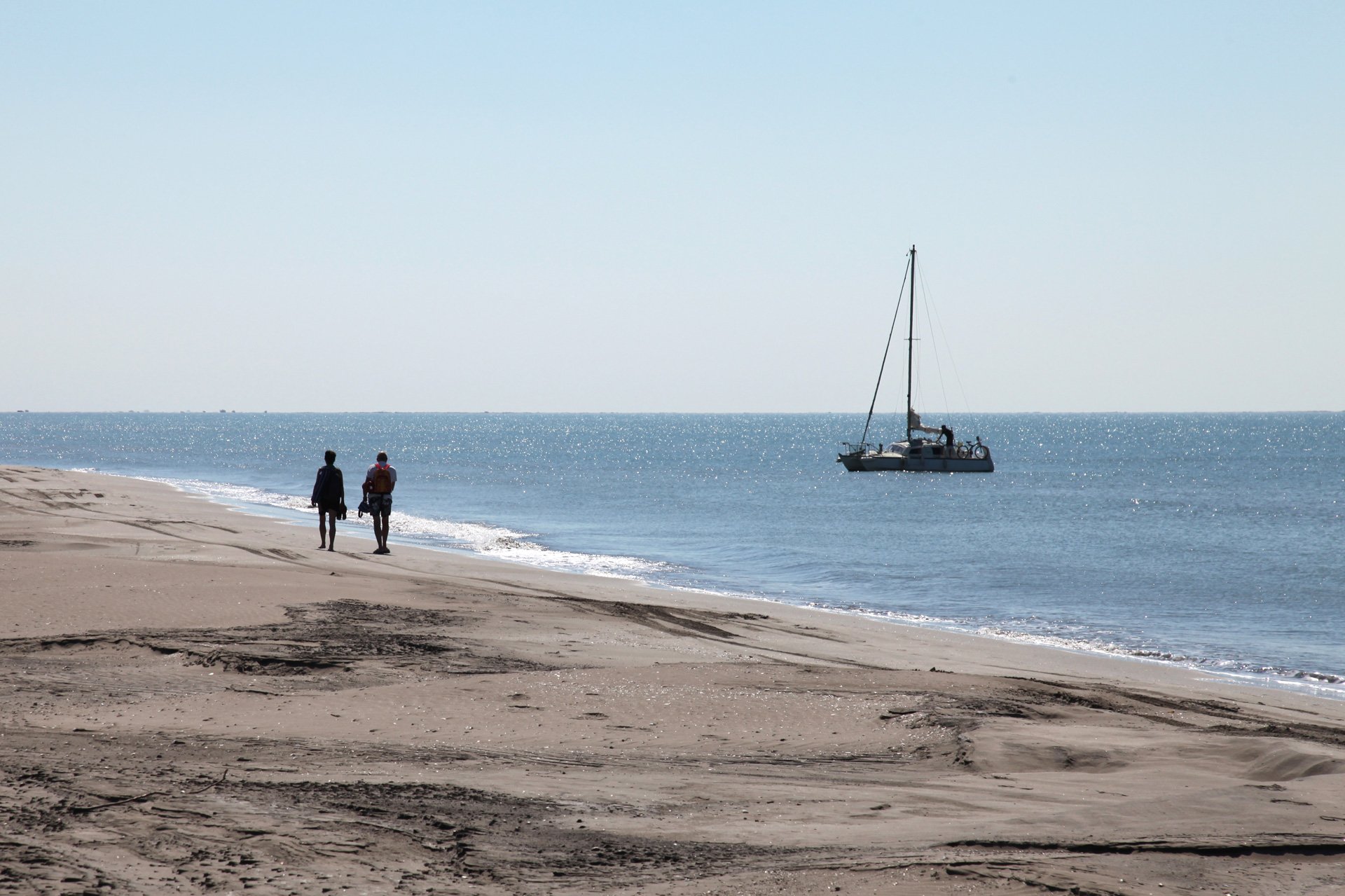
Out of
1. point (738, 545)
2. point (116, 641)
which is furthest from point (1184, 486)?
point (116, 641)

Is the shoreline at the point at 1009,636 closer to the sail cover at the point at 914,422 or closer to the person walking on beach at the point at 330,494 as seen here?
the person walking on beach at the point at 330,494

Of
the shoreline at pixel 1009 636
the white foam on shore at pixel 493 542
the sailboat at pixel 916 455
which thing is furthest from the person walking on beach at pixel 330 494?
the sailboat at pixel 916 455

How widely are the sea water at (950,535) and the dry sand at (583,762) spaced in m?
6.20

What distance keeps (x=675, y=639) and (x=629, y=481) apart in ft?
168

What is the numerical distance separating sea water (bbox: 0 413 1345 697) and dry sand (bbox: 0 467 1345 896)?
20.3 feet

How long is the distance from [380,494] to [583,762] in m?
14.5

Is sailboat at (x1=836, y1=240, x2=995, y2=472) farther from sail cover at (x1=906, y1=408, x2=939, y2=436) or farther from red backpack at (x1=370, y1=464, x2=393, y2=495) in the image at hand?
red backpack at (x1=370, y1=464, x2=393, y2=495)

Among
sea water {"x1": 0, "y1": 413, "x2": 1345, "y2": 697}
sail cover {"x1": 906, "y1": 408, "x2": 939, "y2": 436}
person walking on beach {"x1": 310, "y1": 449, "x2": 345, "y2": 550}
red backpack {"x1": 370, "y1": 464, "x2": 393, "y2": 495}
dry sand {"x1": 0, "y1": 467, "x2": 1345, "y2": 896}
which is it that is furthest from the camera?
sail cover {"x1": 906, "y1": 408, "x2": 939, "y2": 436}

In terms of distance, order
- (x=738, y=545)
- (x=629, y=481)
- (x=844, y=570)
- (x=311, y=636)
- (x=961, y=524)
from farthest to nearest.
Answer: (x=629, y=481) → (x=961, y=524) → (x=738, y=545) → (x=844, y=570) → (x=311, y=636)

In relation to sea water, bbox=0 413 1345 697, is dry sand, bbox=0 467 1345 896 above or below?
above

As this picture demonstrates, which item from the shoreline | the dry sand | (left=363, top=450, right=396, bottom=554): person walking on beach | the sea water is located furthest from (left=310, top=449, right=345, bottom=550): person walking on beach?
the dry sand

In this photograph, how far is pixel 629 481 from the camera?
63.4m

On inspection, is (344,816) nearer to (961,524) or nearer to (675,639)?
(675,639)

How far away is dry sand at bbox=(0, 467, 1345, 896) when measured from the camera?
468 cm
